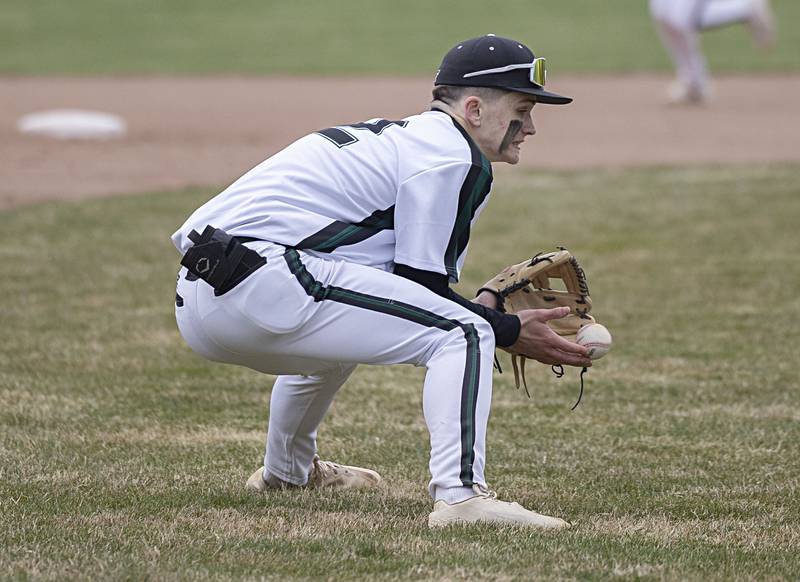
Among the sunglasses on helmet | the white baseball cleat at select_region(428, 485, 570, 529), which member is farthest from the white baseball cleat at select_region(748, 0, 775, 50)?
the white baseball cleat at select_region(428, 485, 570, 529)

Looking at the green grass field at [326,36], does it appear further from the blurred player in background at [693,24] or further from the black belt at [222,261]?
the black belt at [222,261]

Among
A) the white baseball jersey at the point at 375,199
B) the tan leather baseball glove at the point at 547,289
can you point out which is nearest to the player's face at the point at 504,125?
the white baseball jersey at the point at 375,199

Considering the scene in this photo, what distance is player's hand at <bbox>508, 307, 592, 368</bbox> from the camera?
3.84 m

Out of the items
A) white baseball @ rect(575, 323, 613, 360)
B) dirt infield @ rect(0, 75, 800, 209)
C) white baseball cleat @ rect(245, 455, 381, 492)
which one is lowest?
dirt infield @ rect(0, 75, 800, 209)

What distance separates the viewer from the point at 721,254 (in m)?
9.17

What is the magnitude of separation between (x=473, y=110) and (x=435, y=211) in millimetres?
404

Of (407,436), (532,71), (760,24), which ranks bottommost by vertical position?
(407,436)

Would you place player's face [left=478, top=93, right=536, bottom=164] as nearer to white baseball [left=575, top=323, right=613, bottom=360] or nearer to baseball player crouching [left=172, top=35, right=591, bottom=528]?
baseball player crouching [left=172, top=35, right=591, bottom=528]

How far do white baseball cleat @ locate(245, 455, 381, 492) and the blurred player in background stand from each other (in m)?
12.9

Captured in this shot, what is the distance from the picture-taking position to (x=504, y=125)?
3918 mm

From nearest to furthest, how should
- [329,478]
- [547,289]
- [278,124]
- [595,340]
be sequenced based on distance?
[595,340] < [547,289] < [329,478] < [278,124]

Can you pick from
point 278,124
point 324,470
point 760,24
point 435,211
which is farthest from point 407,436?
point 760,24

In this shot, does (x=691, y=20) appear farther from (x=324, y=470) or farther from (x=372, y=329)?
(x=372, y=329)

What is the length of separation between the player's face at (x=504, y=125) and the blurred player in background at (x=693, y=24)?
42.4ft
